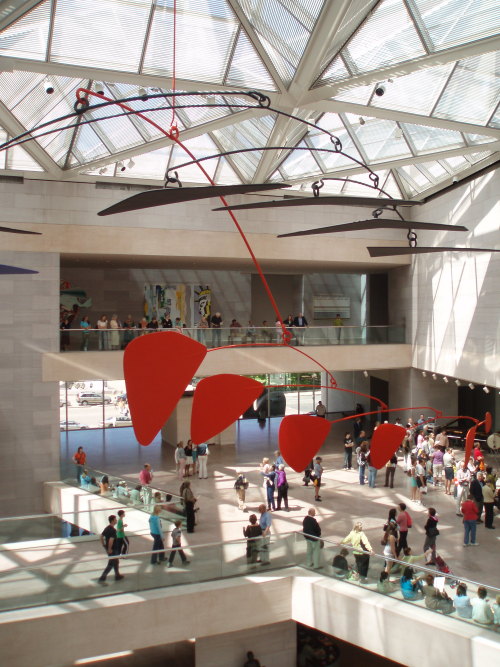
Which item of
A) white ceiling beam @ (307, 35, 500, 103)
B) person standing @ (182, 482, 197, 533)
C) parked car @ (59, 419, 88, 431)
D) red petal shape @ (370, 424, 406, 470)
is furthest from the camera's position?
parked car @ (59, 419, 88, 431)

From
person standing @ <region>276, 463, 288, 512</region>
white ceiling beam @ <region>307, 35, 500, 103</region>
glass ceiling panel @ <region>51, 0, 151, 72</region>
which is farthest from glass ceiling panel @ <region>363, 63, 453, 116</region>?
person standing @ <region>276, 463, 288, 512</region>

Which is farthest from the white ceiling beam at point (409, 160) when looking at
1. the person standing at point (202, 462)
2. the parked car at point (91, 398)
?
the parked car at point (91, 398)

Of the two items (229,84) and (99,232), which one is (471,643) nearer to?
(229,84)

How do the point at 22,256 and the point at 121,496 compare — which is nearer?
the point at 121,496

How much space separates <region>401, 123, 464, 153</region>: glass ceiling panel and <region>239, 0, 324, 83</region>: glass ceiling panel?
275 inches

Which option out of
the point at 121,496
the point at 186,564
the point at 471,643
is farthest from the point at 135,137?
the point at 471,643

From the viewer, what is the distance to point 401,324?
28359 millimetres

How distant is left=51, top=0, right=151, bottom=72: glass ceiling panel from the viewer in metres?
13.5

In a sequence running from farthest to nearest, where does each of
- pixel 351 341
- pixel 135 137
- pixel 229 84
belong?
pixel 351 341
pixel 135 137
pixel 229 84

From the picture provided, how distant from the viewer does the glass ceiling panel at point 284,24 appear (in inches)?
514

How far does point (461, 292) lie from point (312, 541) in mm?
12623

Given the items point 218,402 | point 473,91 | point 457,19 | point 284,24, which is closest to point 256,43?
point 284,24

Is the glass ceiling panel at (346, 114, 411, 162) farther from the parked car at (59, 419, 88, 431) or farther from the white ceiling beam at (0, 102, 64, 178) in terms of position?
the parked car at (59, 419, 88, 431)

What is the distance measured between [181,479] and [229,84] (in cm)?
A: 1320
